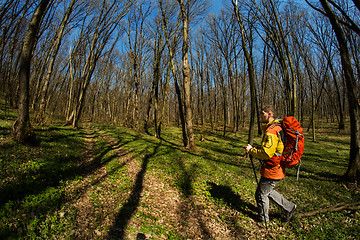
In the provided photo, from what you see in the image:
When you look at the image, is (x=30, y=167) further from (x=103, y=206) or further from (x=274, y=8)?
(x=274, y=8)

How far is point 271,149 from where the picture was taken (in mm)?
3580

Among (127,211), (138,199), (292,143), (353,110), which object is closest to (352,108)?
(353,110)

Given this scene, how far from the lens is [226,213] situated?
183 inches

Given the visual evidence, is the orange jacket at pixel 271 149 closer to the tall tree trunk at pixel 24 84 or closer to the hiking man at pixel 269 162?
the hiking man at pixel 269 162

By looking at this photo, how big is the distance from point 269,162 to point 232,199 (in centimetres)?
226

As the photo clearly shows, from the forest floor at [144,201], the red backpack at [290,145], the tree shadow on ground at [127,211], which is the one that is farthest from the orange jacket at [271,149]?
the tree shadow on ground at [127,211]

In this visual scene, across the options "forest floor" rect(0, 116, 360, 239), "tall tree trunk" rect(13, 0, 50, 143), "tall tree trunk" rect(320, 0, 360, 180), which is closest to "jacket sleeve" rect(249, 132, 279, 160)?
"forest floor" rect(0, 116, 360, 239)

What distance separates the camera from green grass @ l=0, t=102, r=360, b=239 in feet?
11.3

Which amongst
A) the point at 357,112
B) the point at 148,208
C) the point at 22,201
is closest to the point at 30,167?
the point at 22,201

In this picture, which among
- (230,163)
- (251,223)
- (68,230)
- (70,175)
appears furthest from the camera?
(230,163)

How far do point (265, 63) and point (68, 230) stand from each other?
76.2ft

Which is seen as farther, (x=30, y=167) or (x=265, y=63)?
(x=265, y=63)

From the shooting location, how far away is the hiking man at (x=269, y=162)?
11.8 ft

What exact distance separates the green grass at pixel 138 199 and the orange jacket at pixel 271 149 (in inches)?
60.3
